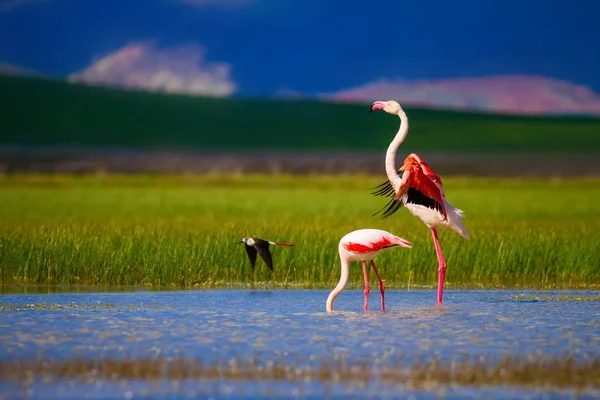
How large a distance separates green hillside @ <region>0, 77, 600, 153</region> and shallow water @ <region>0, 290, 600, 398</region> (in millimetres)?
79019

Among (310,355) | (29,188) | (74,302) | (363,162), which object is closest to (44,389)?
(310,355)

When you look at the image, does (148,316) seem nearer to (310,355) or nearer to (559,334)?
(310,355)

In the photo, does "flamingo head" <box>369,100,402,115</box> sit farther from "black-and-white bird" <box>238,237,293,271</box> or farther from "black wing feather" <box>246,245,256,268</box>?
"black wing feather" <box>246,245,256,268</box>

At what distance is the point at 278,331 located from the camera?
10.4 m

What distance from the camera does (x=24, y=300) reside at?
12.8m

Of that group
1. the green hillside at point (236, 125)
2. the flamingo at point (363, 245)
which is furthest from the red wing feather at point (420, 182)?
the green hillside at point (236, 125)

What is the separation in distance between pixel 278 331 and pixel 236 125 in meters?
93.0

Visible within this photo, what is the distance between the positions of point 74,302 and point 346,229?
7425 millimetres

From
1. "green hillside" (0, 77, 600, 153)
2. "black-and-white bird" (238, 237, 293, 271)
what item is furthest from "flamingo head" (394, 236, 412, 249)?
"green hillside" (0, 77, 600, 153)

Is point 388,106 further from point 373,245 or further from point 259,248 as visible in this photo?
point 259,248

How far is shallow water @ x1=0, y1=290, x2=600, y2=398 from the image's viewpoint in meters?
8.14

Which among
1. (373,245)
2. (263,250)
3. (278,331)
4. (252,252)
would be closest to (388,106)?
(373,245)

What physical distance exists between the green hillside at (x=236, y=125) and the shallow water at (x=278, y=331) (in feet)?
259

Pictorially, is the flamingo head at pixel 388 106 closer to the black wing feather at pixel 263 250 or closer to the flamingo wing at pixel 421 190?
the flamingo wing at pixel 421 190
